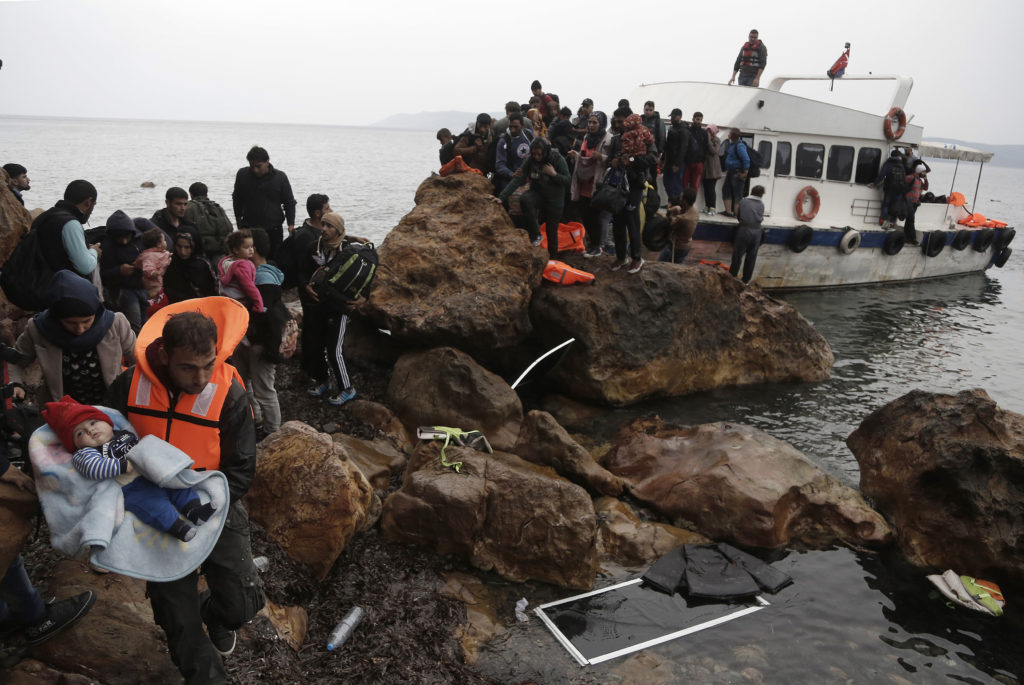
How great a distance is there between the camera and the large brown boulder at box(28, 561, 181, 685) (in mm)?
3365

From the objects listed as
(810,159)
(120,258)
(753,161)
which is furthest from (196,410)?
(810,159)

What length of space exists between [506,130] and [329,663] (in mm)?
8367

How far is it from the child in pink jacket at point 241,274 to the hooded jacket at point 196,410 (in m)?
2.47

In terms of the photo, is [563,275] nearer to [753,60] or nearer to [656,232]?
[656,232]

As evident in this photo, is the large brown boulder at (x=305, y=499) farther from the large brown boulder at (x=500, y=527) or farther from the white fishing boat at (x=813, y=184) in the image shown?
the white fishing boat at (x=813, y=184)

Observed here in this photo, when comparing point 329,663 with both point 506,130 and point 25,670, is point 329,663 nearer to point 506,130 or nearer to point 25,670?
point 25,670

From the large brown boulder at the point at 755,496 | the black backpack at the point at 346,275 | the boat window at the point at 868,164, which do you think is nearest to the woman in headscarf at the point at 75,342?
the black backpack at the point at 346,275

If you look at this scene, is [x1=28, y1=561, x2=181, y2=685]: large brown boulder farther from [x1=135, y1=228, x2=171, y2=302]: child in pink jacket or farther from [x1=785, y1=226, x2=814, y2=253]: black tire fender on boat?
[x1=785, y1=226, x2=814, y2=253]: black tire fender on boat

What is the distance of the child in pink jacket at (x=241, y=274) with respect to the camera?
5.56 meters

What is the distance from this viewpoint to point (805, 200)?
1619 centimetres

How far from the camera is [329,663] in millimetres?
4031

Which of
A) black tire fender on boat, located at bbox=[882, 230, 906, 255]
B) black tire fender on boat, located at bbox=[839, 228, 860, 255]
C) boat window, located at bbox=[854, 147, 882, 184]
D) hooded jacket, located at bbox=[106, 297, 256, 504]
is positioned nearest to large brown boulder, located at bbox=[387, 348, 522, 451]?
hooded jacket, located at bbox=[106, 297, 256, 504]

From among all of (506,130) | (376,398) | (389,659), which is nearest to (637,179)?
(506,130)

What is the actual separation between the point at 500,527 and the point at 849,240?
14.4 metres
